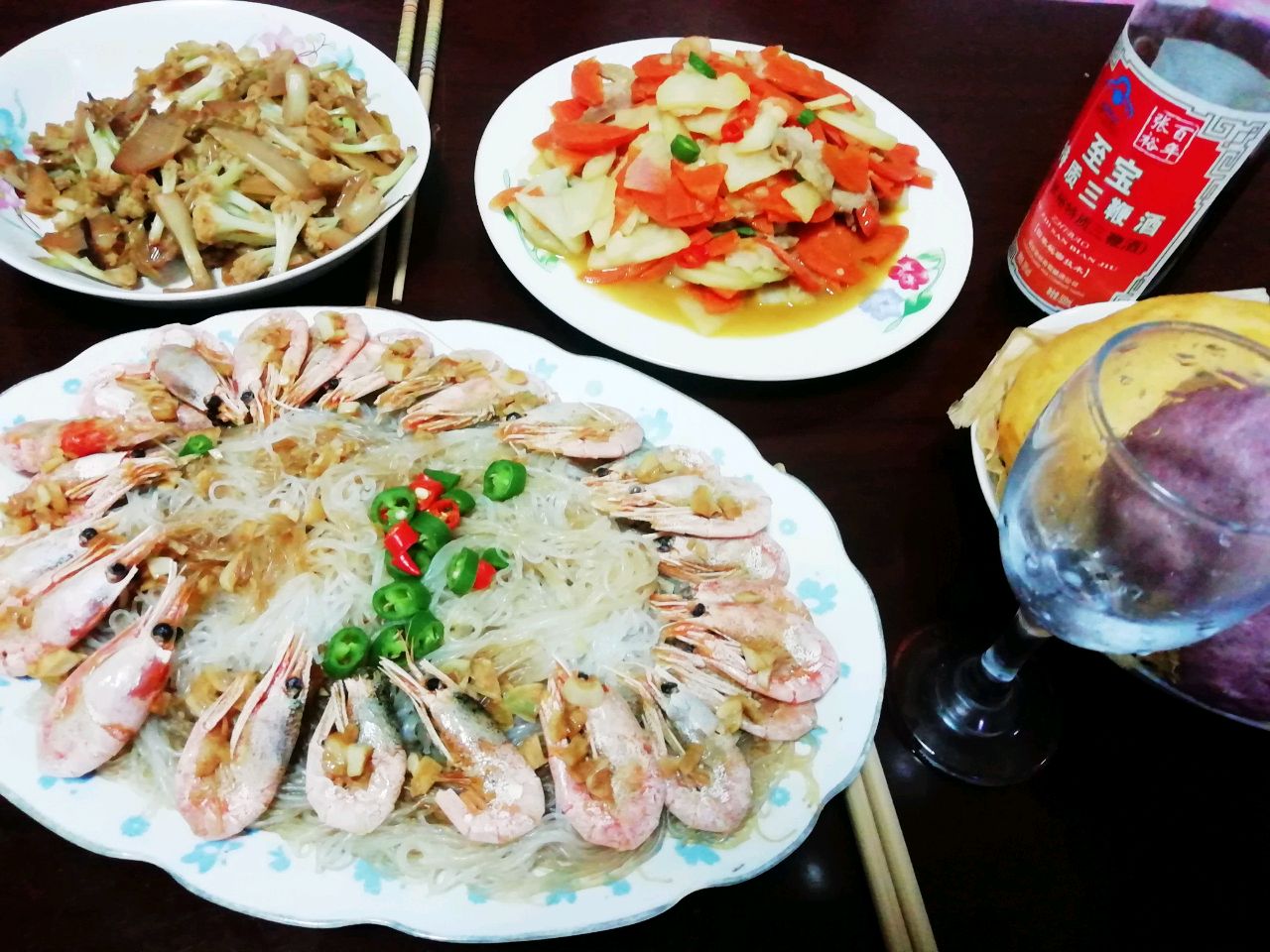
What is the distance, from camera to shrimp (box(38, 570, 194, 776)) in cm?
114

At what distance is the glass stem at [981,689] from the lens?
134cm

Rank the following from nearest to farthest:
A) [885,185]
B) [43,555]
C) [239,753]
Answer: [239,753] < [43,555] < [885,185]

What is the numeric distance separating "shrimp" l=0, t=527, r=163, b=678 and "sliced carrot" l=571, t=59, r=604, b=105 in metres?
1.50

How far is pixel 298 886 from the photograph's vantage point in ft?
3.62

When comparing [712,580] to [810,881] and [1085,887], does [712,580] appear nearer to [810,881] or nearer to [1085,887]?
[810,881]

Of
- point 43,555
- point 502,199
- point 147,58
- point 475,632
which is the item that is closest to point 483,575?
point 475,632

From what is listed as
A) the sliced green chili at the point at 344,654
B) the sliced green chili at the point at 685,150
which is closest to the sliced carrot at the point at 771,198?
the sliced green chili at the point at 685,150

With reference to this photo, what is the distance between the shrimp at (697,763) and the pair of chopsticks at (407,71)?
105 centimetres

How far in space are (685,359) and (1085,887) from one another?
113 centimetres

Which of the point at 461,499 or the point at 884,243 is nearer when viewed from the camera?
the point at 461,499

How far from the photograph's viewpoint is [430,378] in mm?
1532

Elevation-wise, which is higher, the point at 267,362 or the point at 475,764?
the point at 267,362

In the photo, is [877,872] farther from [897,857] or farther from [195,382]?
[195,382]

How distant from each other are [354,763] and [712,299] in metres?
1.18
